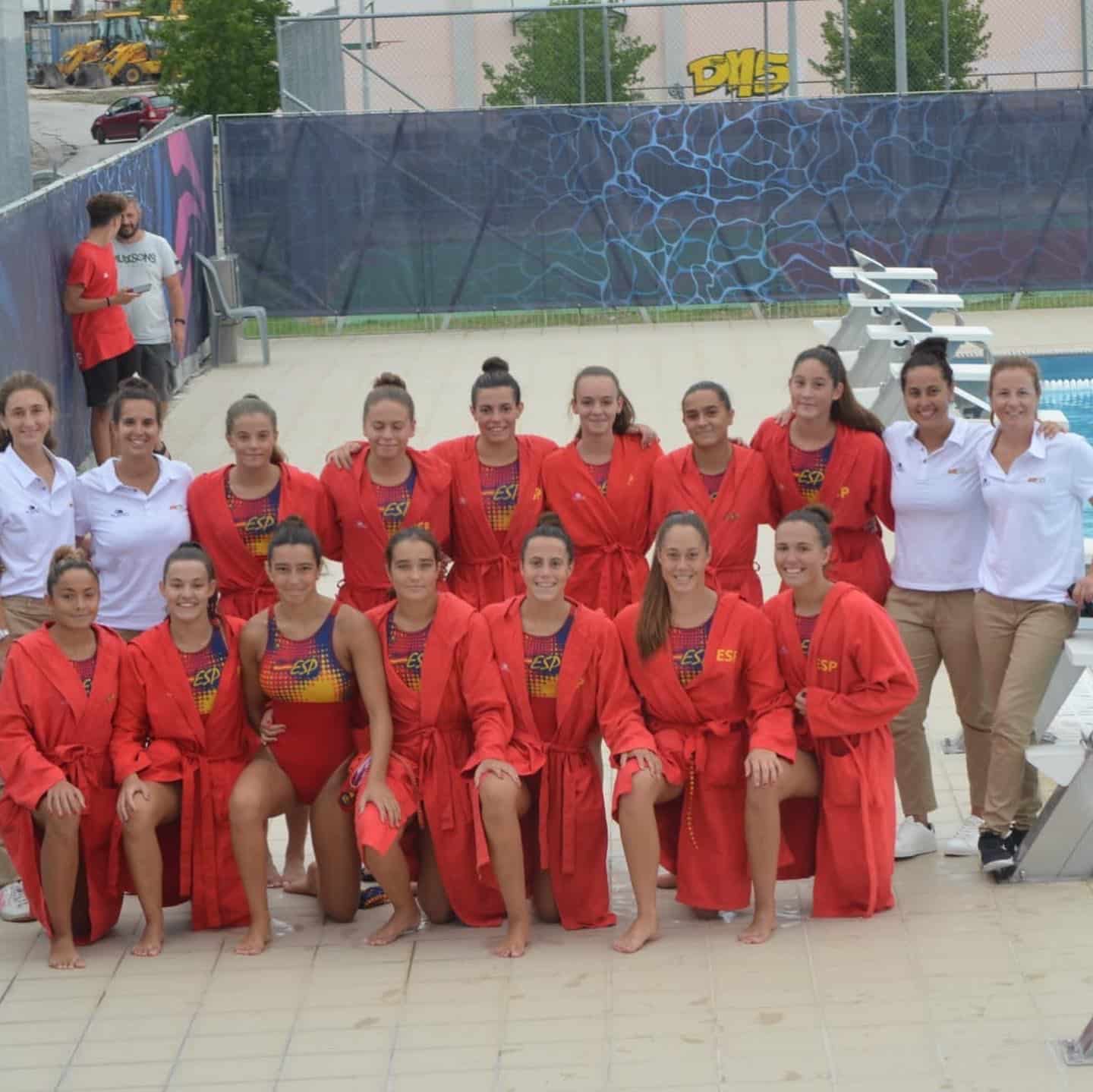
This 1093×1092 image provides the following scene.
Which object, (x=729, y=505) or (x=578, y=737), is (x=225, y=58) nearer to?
(x=729, y=505)

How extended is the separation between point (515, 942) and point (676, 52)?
28225 millimetres

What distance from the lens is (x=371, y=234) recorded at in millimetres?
19281

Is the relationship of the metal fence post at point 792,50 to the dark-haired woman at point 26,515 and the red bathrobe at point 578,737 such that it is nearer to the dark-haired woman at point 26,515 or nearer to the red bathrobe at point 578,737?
the dark-haired woman at point 26,515

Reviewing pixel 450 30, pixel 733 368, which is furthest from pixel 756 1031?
pixel 450 30

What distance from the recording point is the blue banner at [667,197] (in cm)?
1902

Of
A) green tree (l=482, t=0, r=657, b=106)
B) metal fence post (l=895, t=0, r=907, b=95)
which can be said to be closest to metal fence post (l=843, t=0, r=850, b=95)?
metal fence post (l=895, t=0, r=907, b=95)

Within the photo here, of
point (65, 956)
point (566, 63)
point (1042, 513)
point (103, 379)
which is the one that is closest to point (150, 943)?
point (65, 956)

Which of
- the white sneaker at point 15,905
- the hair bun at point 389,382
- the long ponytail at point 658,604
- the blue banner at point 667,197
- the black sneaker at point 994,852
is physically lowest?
the white sneaker at point 15,905

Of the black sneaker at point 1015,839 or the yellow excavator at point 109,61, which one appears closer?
the black sneaker at point 1015,839

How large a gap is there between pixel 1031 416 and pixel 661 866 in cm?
198

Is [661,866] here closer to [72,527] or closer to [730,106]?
[72,527]

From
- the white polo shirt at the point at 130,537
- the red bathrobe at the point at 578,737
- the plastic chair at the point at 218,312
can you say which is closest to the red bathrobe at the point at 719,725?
the red bathrobe at the point at 578,737

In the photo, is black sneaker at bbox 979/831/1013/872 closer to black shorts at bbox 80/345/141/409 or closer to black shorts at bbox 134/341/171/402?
black shorts at bbox 80/345/141/409

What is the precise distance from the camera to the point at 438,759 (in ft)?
19.7
